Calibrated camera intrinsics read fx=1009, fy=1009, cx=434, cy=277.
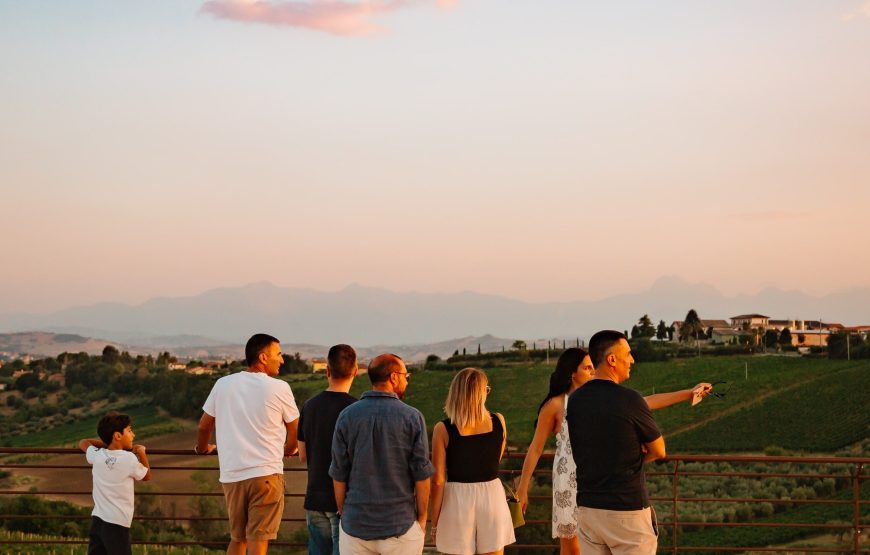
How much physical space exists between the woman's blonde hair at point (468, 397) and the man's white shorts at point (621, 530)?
2.34ft

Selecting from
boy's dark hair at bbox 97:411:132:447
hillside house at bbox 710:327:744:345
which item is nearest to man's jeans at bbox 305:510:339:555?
boy's dark hair at bbox 97:411:132:447

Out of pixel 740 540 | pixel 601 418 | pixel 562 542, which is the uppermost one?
pixel 601 418

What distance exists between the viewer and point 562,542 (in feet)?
18.0

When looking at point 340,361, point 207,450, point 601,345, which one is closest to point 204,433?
point 207,450

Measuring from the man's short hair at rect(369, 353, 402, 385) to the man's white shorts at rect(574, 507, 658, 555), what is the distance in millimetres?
1035

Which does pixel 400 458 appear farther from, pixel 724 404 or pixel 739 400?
pixel 739 400

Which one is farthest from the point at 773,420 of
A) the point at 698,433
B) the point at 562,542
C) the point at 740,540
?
the point at 562,542

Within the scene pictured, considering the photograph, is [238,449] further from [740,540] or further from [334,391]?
[740,540]

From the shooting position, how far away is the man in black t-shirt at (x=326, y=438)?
5.04m

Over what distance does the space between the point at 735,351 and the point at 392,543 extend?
115 m

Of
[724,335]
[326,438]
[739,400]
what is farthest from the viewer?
[724,335]

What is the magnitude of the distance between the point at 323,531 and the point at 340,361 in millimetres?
892

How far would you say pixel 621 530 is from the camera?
4.28 m

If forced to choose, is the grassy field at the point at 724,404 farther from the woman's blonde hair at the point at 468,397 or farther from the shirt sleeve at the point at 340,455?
the shirt sleeve at the point at 340,455
